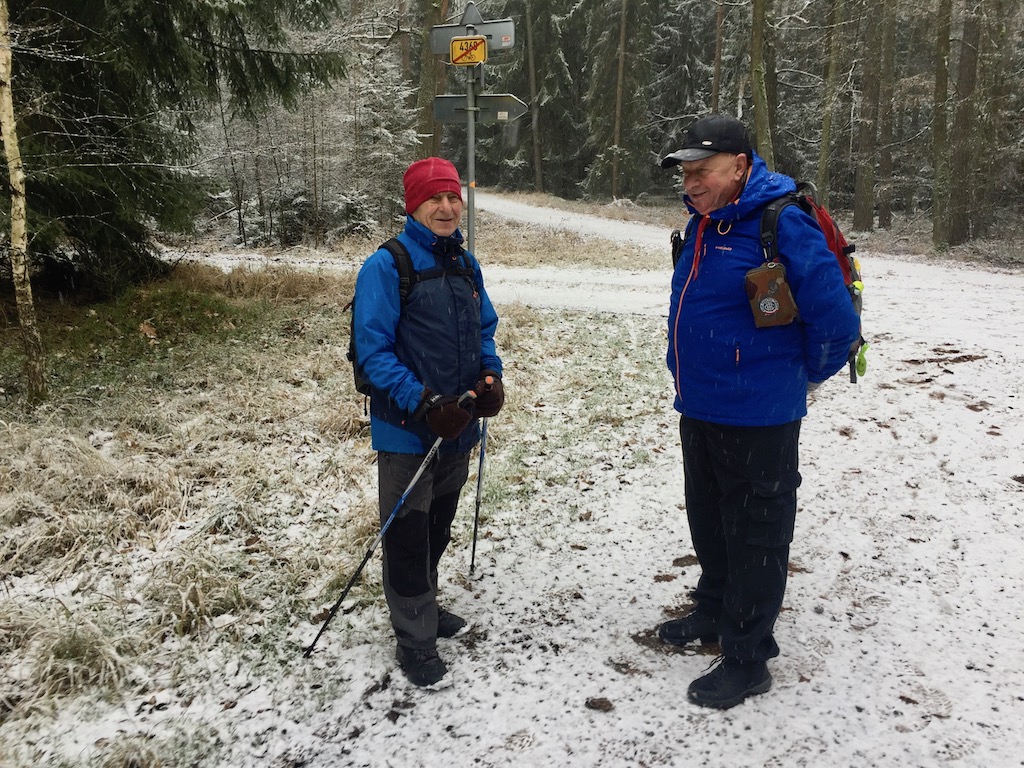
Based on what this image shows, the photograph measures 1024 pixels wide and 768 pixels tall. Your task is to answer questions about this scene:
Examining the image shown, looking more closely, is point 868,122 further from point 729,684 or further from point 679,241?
point 729,684

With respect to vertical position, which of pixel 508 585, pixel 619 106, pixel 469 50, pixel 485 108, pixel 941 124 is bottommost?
pixel 508 585

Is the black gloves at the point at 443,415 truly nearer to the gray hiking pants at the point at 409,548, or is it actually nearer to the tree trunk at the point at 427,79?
the gray hiking pants at the point at 409,548

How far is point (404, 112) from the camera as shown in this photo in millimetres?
20781

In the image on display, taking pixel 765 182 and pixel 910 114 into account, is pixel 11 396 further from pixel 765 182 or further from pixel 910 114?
pixel 910 114

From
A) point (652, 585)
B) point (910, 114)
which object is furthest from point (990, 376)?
point (910, 114)

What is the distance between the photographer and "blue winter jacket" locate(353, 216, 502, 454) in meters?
2.68

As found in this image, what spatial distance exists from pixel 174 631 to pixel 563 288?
33.2ft

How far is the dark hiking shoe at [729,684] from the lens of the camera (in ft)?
8.88

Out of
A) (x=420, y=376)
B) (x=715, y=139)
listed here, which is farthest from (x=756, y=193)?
(x=420, y=376)

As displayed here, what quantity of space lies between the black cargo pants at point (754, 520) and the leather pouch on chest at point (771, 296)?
18.5 inches

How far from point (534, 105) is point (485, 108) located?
30.6m

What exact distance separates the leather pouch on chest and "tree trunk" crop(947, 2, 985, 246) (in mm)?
17840

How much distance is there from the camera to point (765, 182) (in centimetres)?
253

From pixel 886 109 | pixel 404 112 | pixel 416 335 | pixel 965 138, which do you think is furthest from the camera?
pixel 886 109
